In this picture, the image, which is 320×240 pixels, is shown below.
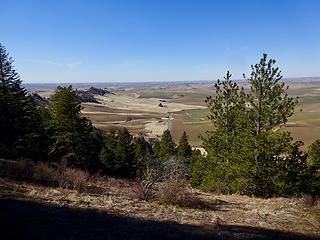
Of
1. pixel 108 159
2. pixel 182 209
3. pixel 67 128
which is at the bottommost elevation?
pixel 108 159

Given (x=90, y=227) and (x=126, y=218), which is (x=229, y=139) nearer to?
(x=126, y=218)

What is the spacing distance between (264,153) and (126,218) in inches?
467

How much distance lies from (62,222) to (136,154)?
40354 mm

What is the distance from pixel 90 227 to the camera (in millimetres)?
10781

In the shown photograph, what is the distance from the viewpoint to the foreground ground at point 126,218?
10.4 metres

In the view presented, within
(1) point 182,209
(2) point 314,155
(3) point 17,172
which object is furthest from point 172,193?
(2) point 314,155

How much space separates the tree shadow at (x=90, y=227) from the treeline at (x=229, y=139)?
4398 mm

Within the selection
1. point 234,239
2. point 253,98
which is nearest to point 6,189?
point 234,239

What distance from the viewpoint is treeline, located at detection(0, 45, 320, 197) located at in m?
21.9

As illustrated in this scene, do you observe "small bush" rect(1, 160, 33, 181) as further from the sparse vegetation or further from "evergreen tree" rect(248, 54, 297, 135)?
"evergreen tree" rect(248, 54, 297, 135)

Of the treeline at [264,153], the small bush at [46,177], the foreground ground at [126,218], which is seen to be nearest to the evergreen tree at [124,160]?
the treeline at [264,153]

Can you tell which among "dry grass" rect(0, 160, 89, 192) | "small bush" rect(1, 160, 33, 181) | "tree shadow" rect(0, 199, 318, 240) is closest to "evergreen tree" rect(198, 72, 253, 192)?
"dry grass" rect(0, 160, 89, 192)

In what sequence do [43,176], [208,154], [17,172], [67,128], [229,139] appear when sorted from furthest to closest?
[67,128]
[208,154]
[229,139]
[17,172]
[43,176]

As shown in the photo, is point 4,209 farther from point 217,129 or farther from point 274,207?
point 217,129
